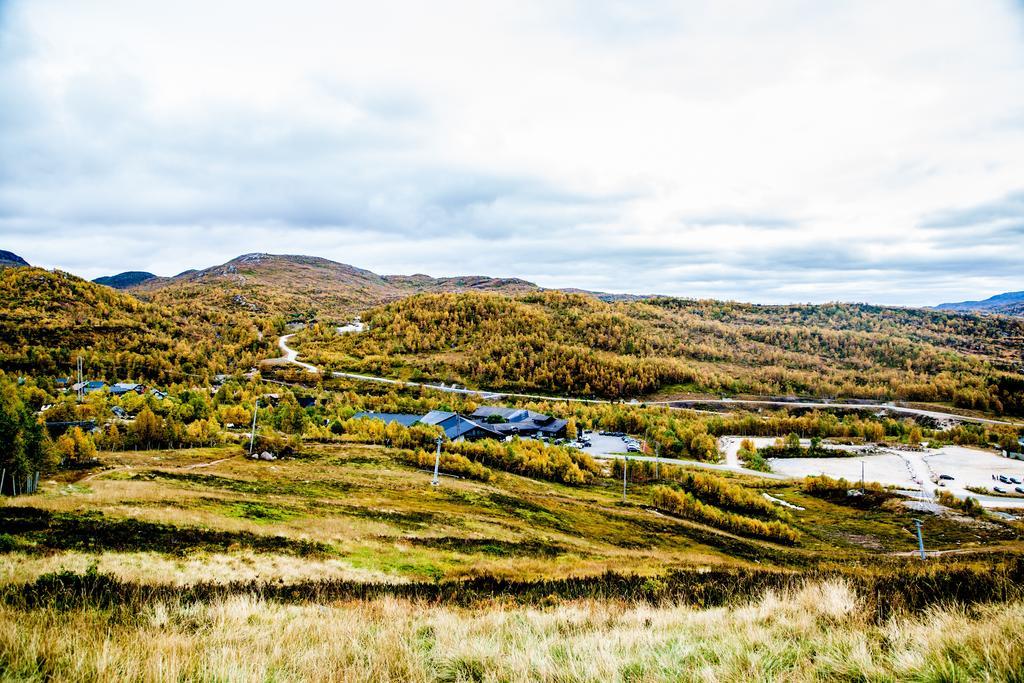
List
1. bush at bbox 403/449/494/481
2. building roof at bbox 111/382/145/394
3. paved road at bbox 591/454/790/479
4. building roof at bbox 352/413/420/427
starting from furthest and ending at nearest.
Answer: building roof at bbox 111/382/145/394 → building roof at bbox 352/413/420/427 → paved road at bbox 591/454/790/479 → bush at bbox 403/449/494/481

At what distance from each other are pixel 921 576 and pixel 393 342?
158 meters

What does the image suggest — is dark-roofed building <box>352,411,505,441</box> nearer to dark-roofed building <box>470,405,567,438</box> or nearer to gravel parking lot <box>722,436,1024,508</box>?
dark-roofed building <box>470,405,567,438</box>

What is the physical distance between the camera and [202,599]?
774 centimetres

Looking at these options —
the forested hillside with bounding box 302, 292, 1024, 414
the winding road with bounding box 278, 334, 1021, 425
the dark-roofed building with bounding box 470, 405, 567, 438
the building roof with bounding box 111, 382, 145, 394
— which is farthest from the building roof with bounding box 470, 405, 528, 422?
the building roof with bounding box 111, 382, 145, 394

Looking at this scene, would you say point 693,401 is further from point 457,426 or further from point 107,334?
point 107,334

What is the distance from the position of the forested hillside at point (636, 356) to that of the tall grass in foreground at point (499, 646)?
399ft

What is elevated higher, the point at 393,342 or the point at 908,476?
the point at 393,342

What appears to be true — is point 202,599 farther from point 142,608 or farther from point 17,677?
point 17,677

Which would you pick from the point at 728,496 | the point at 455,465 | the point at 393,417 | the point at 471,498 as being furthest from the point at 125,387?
the point at 728,496

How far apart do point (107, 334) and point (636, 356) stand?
159486 millimetres

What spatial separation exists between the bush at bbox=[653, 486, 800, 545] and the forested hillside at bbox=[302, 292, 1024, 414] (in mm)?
76631

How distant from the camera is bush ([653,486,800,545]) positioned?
41.8 meters

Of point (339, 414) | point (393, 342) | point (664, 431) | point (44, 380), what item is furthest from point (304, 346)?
point (664, 431)

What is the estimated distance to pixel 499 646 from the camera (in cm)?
490
